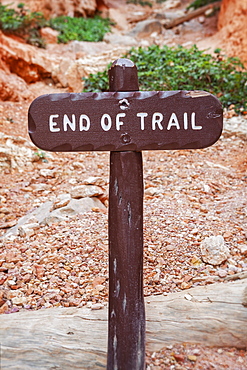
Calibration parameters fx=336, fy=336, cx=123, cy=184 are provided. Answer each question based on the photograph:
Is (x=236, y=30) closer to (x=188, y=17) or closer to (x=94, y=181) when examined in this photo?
(x=188, y=17)

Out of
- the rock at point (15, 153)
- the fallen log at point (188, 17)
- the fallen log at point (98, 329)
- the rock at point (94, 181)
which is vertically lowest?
the fallen log at point (98, 329)

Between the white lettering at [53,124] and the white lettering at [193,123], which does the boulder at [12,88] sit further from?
the white lettering at [193,123]

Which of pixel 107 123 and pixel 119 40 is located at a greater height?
pixel 119 40

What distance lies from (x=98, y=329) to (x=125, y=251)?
601mm

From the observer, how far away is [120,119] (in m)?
1.48

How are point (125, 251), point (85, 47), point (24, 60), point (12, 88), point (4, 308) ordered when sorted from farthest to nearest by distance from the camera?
point (85, 47), point (24, 60), point (12, 88), point (4, 308), point (125, 251)

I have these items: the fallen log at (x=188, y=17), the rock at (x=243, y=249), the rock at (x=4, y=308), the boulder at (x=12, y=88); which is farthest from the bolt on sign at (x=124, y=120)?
the fallen log at (x=188, y=17)

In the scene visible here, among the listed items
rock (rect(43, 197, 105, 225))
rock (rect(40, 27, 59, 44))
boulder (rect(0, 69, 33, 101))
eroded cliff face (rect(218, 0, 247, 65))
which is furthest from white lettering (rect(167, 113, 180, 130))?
rock (rect(40, 27, 59, 44))

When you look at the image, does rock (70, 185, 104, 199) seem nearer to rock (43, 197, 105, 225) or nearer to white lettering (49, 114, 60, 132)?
rock (43, 197, 105, 225)

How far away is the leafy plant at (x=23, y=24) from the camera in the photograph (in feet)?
23.8

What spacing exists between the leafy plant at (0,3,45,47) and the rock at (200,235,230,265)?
22.1 ft

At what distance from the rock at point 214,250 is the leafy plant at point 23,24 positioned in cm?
674

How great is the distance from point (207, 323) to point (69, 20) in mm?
9859

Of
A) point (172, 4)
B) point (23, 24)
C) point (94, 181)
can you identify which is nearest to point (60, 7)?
point (23, 24)
